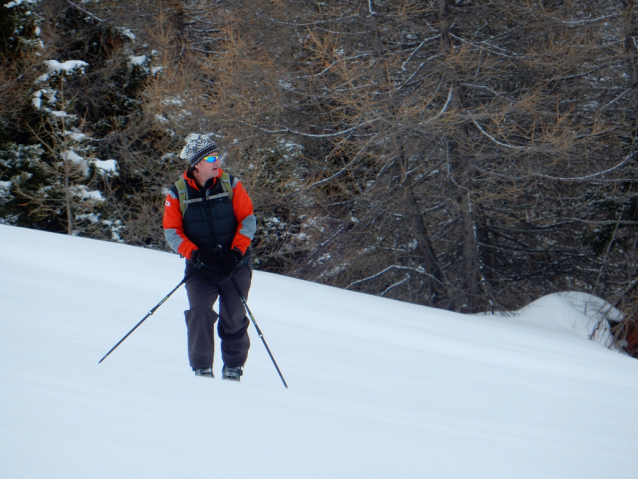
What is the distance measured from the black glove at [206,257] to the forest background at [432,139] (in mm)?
5988

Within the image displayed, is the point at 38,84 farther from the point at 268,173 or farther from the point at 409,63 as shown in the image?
the point at 409,63

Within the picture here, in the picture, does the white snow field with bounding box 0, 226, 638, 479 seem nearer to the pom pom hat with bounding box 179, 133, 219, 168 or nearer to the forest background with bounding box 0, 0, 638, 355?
the pom pom hat with bounding box 179, 133, 219, 168

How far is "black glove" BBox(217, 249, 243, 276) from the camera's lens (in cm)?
306

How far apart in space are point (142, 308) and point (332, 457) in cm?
312

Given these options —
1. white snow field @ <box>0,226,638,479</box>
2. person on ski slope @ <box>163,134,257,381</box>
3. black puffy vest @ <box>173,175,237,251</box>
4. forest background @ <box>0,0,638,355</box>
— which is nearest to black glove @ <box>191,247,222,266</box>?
person on ski slope @ <box>163,134,257,381</box>

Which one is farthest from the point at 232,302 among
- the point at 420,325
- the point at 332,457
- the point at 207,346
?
the point at 420,325

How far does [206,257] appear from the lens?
9.90 ft

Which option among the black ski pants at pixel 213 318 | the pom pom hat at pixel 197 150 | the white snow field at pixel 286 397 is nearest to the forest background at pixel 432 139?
the white snow field at pixel 286 397

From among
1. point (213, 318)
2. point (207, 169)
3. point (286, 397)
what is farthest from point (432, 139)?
point (286, 397)

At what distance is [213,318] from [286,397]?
60 cm

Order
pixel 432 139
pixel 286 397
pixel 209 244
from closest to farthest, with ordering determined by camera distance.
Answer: pixel 286 397
pixel 209 244
pixel 432 139

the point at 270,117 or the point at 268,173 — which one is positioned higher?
the point at 270,117

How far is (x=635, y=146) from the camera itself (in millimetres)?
9633

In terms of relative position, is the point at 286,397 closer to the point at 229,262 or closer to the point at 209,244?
the point at 229,262
